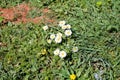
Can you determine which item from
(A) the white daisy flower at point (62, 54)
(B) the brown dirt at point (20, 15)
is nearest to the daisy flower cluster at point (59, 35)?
(A) the white daisy flower at point (62, 54)

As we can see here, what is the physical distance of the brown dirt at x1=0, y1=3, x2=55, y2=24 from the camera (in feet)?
15.6

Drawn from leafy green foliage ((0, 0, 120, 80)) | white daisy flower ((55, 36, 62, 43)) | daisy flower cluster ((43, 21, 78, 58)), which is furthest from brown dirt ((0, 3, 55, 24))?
white daisy flower ((55, 36, 62, 43))

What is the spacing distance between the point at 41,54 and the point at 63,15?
100 centimetres

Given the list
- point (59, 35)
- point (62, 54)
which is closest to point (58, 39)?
→ point (59, 35)

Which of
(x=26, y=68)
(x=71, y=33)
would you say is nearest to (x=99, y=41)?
(x=71, y=33)

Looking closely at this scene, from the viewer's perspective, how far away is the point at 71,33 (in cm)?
414

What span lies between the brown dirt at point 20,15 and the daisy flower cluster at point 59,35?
0.38m

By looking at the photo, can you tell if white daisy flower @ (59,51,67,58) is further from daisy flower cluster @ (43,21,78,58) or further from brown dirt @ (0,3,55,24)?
brown dirt @ (0,3,55,24)

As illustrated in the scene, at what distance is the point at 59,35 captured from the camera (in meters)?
4.11

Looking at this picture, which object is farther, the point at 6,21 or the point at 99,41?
the point at 6,21

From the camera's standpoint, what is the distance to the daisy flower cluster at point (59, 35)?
13.0ft

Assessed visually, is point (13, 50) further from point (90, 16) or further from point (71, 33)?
point (90, 16)

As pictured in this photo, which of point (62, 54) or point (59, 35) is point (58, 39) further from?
point (62, 54)

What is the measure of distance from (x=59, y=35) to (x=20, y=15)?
1037 mm
